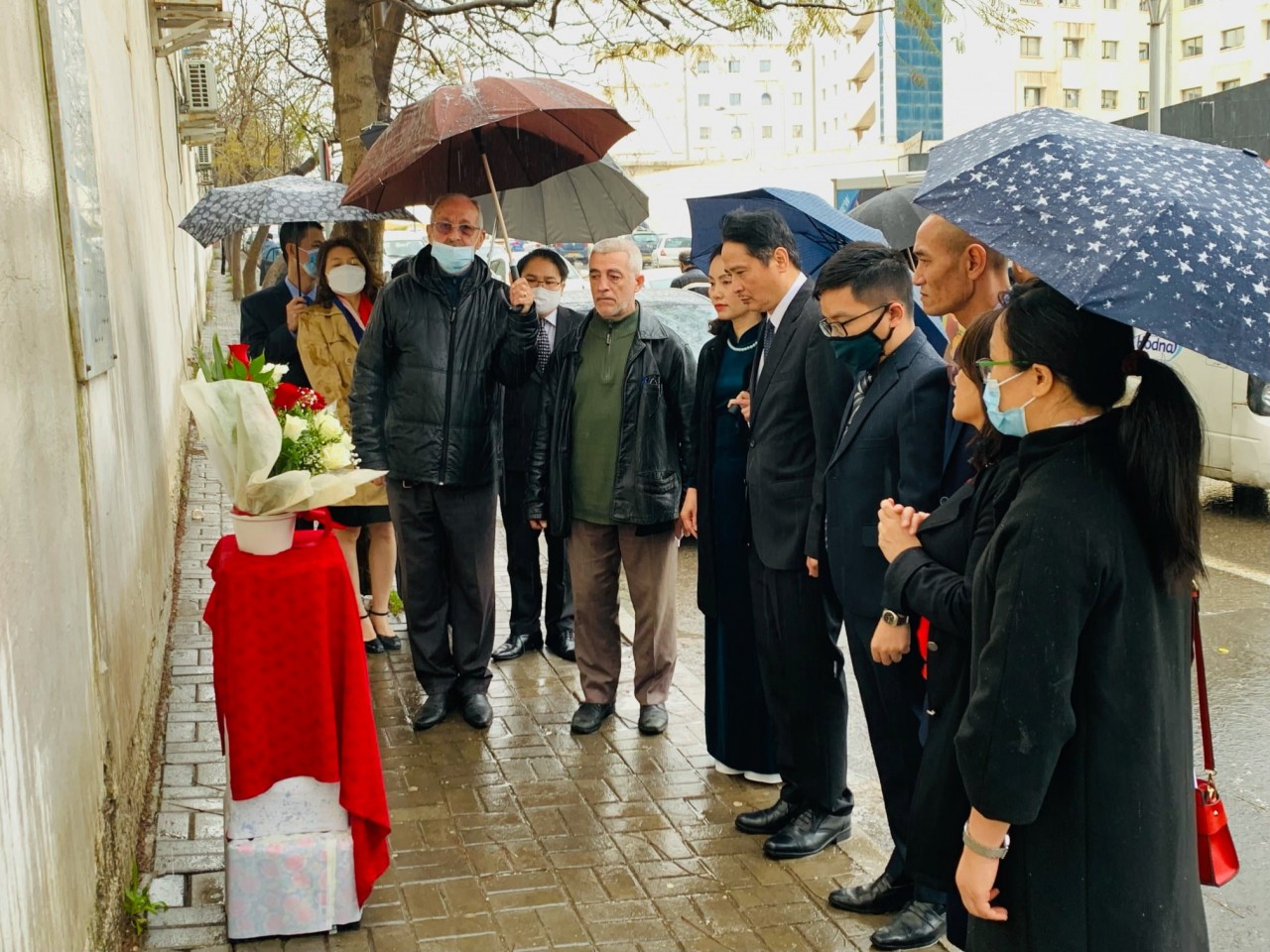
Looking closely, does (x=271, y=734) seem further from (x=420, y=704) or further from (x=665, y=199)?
(x=665, y=199)

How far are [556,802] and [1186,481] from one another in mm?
3218

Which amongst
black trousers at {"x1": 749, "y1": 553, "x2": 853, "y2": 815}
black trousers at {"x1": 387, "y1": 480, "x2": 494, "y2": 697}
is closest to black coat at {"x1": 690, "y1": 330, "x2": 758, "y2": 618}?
black trousers at {"x1": 749, "y1": 553, "x2": 853, "y2": 815}

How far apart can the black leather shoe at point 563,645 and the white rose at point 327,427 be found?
3.03 metres

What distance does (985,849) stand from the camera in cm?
263

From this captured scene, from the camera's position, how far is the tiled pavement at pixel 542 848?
418cm

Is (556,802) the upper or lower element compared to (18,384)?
lower

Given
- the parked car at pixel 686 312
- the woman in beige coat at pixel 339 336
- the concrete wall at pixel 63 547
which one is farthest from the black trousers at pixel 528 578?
the parked car at pixel 686 312

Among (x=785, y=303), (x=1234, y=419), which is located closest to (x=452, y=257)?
(x=785, y=303)

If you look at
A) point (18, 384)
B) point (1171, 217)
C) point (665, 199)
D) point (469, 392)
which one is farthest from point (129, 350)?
point (665, 199)

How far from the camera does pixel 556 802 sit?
17.0ft

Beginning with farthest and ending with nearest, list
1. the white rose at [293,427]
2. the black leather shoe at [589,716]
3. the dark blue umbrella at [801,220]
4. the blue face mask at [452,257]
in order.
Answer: the black leather shoe at [589,716], the blue face mask at [452,257], the dark blue umbrella at [801,220], the white rose at [293,427]

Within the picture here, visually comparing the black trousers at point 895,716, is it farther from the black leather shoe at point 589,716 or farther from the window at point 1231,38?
the window at point 1231,38

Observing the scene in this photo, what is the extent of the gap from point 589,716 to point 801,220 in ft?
7.63

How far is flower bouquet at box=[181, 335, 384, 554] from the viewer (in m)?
4.04
